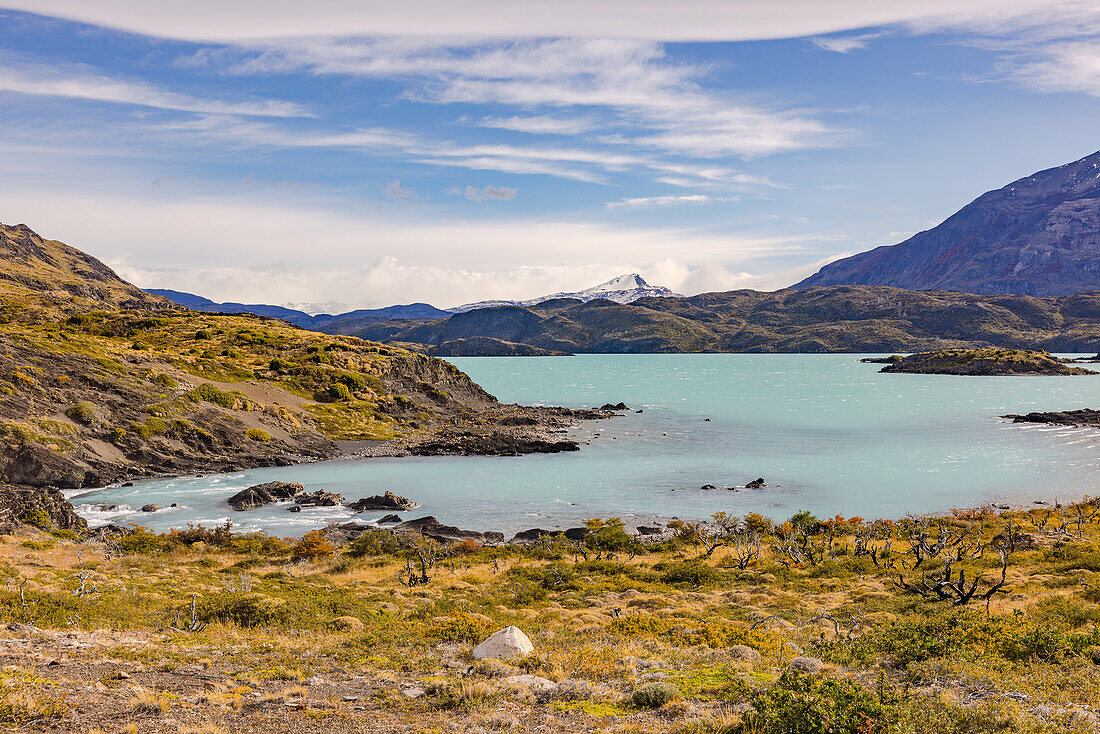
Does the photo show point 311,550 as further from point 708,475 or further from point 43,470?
point 708,475

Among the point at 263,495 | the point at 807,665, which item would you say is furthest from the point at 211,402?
the point at 807,665

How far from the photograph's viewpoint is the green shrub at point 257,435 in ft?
253

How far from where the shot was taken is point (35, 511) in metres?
41.3

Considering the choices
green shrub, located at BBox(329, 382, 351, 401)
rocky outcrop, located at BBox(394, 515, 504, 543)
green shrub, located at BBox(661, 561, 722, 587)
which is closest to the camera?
green shrub, located at BBox(661, 561, 722, 587)

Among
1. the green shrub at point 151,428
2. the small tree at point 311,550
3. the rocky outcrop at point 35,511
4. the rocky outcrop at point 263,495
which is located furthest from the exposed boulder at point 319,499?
the green shrub at point 151,428

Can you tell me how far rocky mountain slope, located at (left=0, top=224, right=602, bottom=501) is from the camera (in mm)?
63719

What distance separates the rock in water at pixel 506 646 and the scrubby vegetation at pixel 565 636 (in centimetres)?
40

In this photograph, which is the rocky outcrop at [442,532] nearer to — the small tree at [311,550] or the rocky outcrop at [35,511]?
the small tree at [311,550]

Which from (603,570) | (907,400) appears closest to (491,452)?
(603,570)

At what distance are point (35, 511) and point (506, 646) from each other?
133ft

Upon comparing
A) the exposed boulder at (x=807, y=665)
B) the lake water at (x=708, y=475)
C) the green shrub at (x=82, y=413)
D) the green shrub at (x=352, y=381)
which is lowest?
the lake water at (x=708, y=475)

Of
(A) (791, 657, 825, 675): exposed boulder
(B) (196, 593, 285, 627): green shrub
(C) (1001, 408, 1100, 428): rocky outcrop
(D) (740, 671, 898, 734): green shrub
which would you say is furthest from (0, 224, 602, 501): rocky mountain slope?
(C) (1001, 408, 1100, 428): rocky outcrop

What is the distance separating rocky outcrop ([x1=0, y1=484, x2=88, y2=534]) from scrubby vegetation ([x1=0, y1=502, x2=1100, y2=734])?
2.54 feet

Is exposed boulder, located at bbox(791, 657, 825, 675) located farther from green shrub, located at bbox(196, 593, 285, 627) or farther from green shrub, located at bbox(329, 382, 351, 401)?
green shrub, located at bbox(329, 382, 351, 401)
